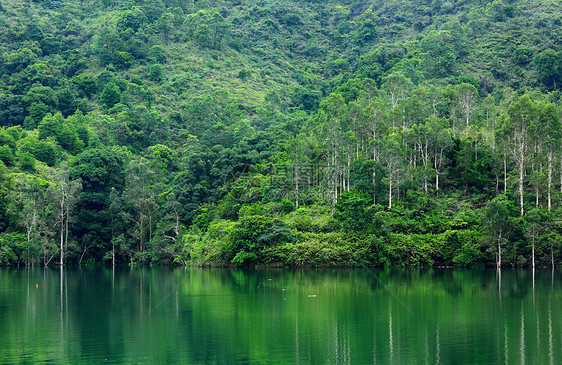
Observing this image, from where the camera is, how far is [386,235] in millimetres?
60281

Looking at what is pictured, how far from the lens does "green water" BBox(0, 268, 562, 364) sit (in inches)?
941

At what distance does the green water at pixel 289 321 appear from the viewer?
23891 mm

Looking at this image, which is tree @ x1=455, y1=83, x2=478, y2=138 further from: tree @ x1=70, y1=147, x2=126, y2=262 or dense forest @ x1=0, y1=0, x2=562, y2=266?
tree @ x1=70, y1=147, x2=126, y2=262

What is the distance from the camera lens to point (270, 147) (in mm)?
80188

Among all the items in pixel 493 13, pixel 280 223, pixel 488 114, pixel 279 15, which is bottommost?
pixel 280 223

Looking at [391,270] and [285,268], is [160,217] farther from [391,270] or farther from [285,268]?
[391,270]

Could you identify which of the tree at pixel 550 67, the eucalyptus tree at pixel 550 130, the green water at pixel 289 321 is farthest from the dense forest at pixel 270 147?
the green water at pixel 289 321

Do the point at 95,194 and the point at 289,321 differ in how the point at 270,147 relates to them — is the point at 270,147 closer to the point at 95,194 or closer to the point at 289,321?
the point at 95,194

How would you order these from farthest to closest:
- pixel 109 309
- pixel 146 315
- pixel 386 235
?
pixel 386 235, pixel 109 309, pixel 146 315

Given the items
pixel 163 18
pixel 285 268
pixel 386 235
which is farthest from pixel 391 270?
pixel 163 18

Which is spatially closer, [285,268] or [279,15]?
[285,268]

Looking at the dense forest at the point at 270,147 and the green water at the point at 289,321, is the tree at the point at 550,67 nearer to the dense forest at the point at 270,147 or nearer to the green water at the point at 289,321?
the dense forest at the point at 270,147

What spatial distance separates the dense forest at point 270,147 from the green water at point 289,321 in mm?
10649

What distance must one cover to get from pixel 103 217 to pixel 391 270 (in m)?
36.9
